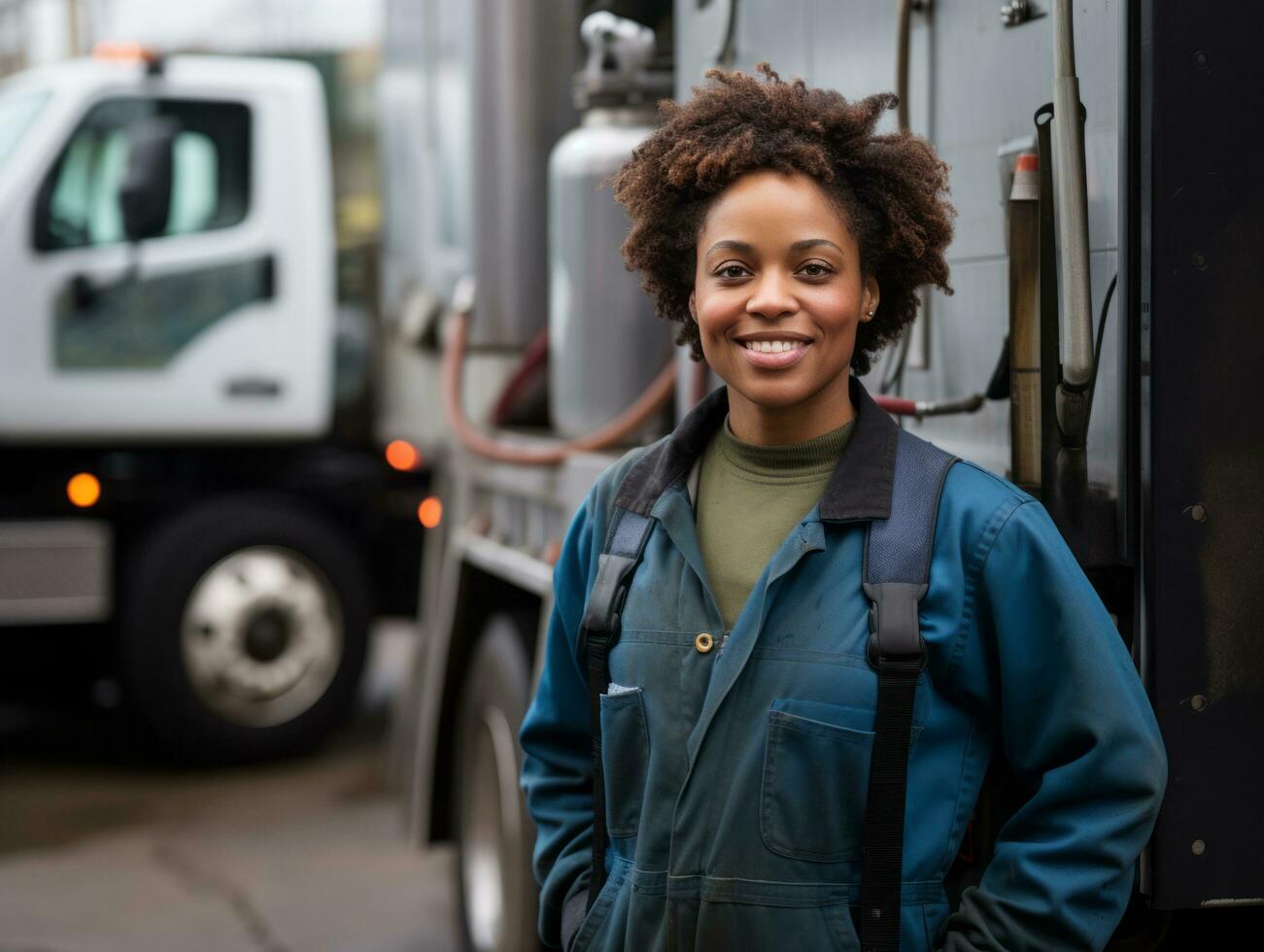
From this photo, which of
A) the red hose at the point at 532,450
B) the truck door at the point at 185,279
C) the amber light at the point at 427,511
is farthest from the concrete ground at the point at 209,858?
the red hose at the point at 532,450

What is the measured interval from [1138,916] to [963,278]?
99 centimetres

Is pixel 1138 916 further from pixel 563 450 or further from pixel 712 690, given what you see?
pixel 563 450

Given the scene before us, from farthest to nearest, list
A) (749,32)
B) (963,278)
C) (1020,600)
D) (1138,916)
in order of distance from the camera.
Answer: (749,32) < (963,278) < (1138,916) < (1020,600)

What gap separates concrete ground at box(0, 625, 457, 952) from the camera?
5199 millimetres

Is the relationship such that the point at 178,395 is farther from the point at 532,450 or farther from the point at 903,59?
the point at 903,59

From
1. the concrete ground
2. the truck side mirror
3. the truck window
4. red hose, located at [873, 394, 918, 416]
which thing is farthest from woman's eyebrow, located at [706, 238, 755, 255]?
the truck window

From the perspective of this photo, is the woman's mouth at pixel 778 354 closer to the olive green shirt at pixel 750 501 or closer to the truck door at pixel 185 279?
the olive green shirt at pixel 750 501

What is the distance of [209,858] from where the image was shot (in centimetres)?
593

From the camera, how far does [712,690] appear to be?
1.97 m

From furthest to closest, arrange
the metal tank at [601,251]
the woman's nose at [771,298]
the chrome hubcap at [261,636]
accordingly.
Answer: the chrome hubcap at [261,636], the metal tank at [601,251], the woman's nose at [771,298]

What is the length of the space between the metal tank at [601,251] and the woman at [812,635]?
6.26ft

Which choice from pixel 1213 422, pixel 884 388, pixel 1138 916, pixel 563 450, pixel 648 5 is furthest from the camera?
pixel 648 5

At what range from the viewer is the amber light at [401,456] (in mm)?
7410

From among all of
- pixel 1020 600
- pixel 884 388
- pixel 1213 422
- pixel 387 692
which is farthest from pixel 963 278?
pixel 387 692
